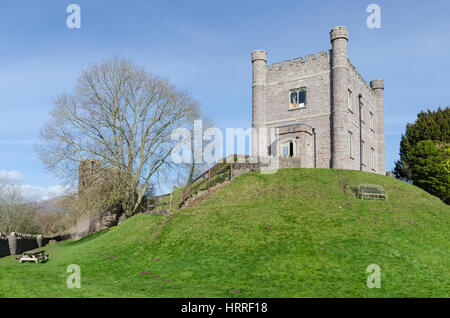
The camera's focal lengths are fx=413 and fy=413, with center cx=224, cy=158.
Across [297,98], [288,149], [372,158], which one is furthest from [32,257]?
[372,158]

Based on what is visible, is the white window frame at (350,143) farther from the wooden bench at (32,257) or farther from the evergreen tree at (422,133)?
the wooden bench at (32,257)

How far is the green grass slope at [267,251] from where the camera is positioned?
13438mm

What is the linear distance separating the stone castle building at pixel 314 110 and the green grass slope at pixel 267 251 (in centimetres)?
702

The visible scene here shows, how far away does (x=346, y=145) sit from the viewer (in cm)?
3422

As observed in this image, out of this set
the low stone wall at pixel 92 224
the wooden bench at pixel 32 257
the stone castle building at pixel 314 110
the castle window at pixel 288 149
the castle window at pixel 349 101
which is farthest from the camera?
the low stone wall at pixel 92 224

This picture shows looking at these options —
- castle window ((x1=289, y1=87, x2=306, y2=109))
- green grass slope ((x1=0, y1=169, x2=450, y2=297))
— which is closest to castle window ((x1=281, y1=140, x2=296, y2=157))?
castle window ((x1=289, y1=87, x2=306, y2=109))

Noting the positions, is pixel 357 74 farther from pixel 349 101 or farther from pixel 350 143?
pixel 350 143

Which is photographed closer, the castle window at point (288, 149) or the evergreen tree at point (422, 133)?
the castle window at point (288, 149)

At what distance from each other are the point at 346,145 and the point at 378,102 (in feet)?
41.3

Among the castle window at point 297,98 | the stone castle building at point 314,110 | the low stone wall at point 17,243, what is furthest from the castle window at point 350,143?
the low stone wall at point 17,243

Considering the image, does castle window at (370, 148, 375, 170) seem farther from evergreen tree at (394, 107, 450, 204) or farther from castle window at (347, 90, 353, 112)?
castle window at (347, 90, 353, 112)

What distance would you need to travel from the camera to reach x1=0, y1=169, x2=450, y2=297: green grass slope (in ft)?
44.1
